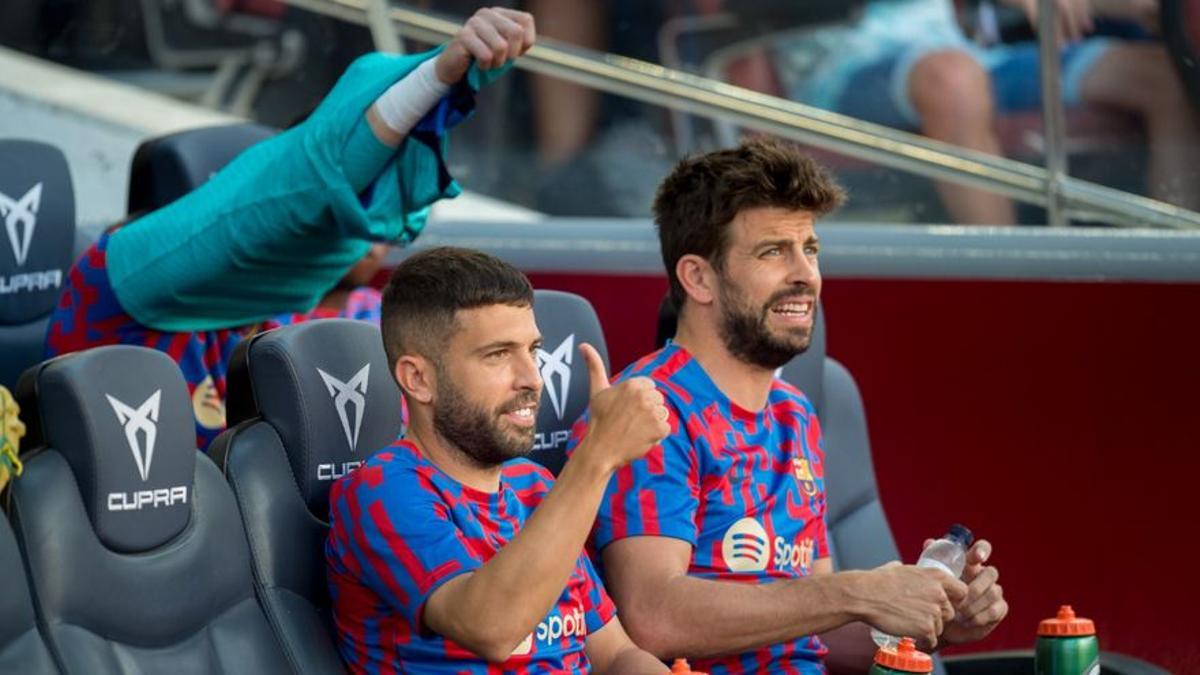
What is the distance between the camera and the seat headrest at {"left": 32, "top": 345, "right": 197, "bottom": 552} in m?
2.74

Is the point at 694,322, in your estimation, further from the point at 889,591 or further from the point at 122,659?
the point at 122,659

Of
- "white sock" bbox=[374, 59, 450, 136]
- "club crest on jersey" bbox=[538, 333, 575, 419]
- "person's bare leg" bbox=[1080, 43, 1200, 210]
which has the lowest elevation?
"club crest on jersey" bbox=[538, 333, 575, 419]

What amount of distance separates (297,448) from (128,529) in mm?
343

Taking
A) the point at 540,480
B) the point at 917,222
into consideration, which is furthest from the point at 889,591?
the point at 917,222

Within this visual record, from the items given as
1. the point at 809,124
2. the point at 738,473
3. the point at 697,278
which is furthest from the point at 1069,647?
the point at 809,124

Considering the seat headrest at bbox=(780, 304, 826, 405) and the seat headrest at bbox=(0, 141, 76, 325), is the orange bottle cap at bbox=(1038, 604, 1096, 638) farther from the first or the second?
the seat headrest at bbox=(0, 141, 76, 325)

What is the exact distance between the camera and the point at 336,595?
2.97 meters

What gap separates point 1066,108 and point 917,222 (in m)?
0.40

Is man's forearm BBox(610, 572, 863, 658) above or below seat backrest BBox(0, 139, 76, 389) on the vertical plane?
Result: below

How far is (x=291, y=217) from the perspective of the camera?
144 inches

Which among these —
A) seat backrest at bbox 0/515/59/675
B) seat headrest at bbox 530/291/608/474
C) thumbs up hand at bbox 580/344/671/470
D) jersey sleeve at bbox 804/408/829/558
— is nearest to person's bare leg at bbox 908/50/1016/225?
jersey sleeve at bbox 804/408/829/558

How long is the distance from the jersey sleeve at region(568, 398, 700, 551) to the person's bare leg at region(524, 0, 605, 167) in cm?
198

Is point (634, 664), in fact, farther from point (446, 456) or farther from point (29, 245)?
point (29, 245)

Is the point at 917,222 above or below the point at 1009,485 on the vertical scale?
above
